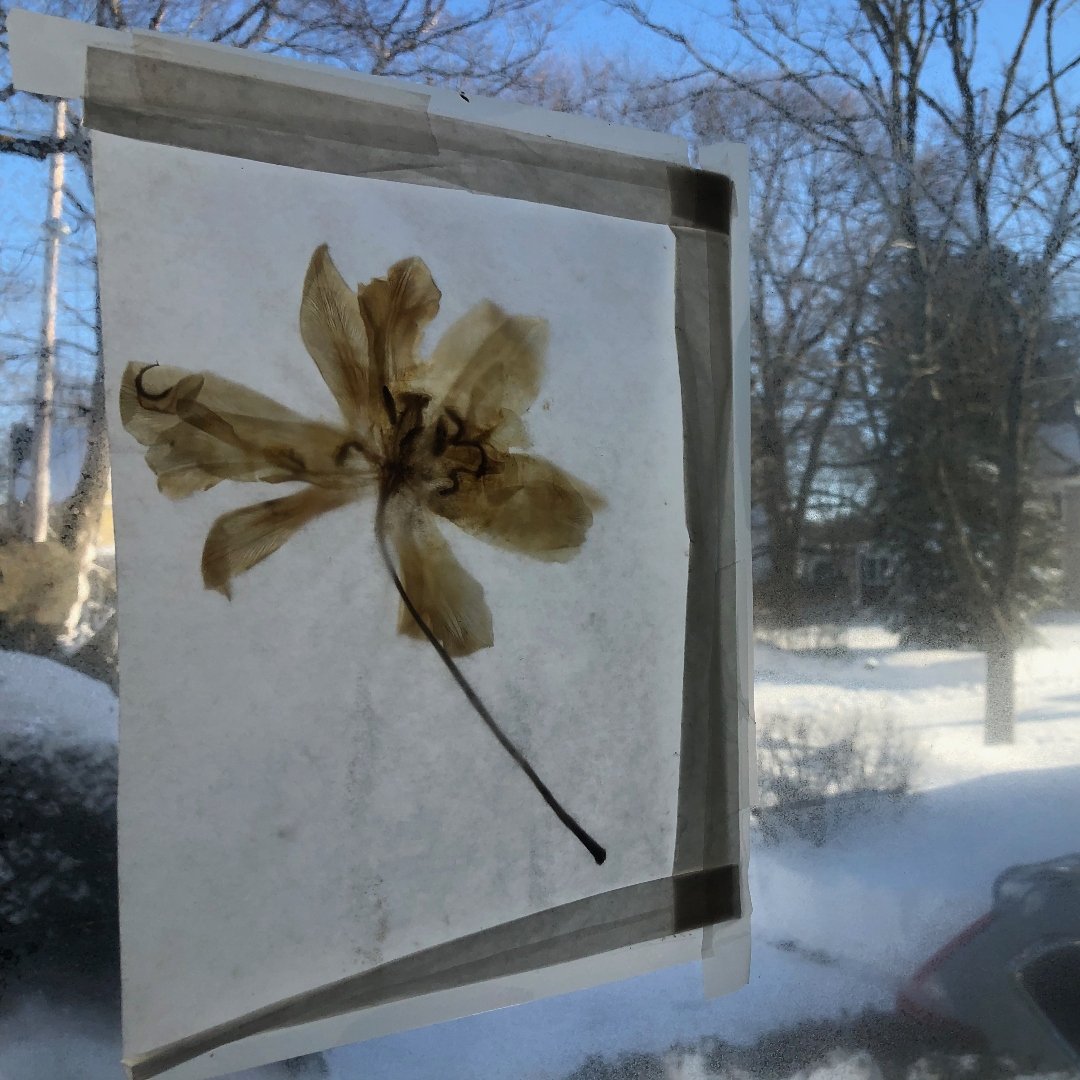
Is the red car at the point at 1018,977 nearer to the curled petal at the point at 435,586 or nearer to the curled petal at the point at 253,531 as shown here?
the curled petal at the point at 435,586

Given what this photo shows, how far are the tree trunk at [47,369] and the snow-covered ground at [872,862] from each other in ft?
1.82

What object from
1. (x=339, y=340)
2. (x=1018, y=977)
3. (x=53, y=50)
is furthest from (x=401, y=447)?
(x=1018, y=977)

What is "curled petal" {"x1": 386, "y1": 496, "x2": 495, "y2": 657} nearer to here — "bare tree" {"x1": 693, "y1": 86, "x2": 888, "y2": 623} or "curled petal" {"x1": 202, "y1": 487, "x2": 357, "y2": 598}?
"curled petal" {"x1": 202, "y1": 487, "x2": 357, "y2": 598}

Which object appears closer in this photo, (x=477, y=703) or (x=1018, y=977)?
(x=477, y=703)

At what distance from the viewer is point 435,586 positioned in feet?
2.35

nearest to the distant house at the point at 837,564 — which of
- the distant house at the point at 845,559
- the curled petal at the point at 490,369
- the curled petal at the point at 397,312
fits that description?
the distant house at the point at 845,559

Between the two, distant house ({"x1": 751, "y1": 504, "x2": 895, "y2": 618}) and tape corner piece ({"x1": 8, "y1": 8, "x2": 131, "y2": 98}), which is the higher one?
tape corner piece ({"x1": 8, "y1": 8, "x2": 131, "y2": 98})

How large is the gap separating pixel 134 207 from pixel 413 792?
495mm

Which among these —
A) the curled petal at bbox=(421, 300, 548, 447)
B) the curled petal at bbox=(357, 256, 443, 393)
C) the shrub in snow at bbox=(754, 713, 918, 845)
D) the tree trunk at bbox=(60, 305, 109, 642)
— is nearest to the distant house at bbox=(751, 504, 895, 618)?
the shrub in snow at bbox=(754, 713, 918, 845)

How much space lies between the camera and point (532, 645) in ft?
2.48

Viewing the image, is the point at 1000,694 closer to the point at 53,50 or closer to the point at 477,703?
the point at 477,703

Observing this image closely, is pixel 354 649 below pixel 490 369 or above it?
below

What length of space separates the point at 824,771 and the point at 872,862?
0.11 metres

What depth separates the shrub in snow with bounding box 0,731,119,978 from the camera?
0.66 m
